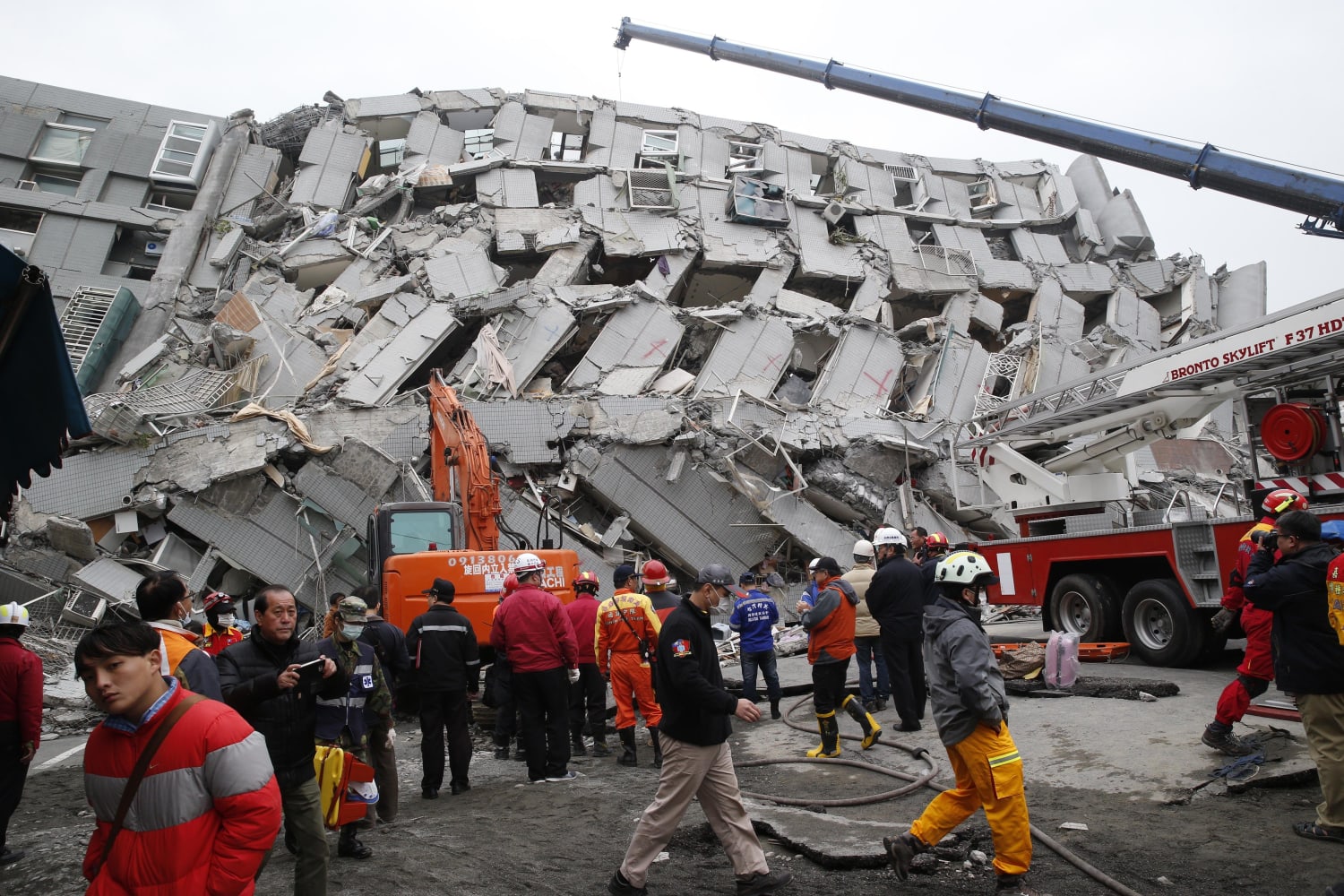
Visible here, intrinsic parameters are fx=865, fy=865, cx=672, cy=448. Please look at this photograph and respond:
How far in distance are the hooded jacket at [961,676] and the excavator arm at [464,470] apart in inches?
290

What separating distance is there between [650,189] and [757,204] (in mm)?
2856

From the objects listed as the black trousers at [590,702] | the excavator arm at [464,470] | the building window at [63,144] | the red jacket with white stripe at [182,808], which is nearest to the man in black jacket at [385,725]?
the black trousers at [590,702]

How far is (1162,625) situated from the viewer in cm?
934

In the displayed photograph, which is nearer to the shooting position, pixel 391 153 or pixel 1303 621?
pixel 1303 621

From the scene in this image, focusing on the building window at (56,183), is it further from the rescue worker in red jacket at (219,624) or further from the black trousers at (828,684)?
the black trousers at (828,684)

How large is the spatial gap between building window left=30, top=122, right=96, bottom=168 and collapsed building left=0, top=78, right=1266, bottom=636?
0.36ft

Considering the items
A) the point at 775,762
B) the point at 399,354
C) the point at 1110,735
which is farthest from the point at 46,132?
the point at 1110,735

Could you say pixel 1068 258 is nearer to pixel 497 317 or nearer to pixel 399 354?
pixel 497 317

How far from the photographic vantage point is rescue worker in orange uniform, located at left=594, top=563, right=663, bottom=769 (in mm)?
7156

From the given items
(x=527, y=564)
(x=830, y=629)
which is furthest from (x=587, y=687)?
(x=830, y=629)

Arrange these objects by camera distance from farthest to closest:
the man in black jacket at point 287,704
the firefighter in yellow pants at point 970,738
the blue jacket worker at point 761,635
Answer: the blue jacket worker at point 761,635, the firefighter in yellow pants at point 970,738, the man in black jacket at point 287,704

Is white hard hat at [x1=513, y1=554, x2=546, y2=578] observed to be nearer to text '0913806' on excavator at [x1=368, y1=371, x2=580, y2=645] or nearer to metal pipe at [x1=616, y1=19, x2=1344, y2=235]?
text '0913806' on excavator at [x1=368, y1=371, x2=580, y2=645]

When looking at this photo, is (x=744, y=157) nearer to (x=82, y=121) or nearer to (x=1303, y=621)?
(x=82, y=121)

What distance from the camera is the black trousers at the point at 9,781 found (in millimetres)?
4559
